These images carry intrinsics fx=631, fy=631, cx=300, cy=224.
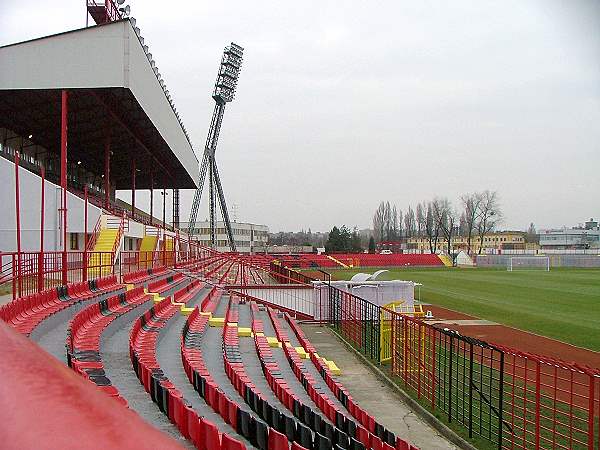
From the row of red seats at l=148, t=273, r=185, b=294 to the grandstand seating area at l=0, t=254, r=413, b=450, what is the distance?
0.31 ft

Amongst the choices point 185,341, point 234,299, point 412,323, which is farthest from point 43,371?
point 234,299

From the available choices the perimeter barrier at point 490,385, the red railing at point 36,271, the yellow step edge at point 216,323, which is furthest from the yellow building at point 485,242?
the red railing at point 36,271

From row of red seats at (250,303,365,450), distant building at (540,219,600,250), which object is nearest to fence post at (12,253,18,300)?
row of red seats at (250,303,365,450)

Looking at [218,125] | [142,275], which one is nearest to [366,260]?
[218,125]

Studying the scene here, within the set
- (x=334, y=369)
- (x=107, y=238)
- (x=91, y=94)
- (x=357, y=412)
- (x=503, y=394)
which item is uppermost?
(x=91, y=94)

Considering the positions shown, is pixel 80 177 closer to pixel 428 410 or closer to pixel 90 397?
pixel 428 410

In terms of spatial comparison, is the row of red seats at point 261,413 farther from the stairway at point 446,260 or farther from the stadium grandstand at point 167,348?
the stairway at point 446,260

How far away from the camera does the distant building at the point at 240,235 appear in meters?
96.0

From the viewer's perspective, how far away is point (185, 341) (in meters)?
8.77

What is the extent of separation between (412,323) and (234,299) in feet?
28.6

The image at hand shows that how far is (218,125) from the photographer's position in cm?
6794

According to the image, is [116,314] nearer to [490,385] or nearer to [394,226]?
[490,385]

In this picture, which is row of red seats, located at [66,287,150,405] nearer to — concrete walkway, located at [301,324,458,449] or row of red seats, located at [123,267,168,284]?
row of red seats, located at [123,267,168,284]

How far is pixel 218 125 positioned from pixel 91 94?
2042 inches
